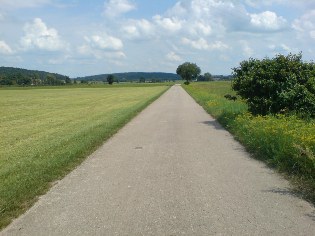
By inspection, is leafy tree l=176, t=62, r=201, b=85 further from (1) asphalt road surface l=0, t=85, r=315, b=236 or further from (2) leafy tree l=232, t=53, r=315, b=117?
(1) asphalt road surface l=0, t=85, r=315, b=236

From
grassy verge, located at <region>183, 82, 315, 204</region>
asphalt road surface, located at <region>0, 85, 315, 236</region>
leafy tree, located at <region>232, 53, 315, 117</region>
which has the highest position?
leafy tree, located at <region>232, 53, 315, 117</region>

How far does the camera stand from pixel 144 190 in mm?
6793

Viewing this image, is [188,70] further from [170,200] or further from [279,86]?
[170,200]

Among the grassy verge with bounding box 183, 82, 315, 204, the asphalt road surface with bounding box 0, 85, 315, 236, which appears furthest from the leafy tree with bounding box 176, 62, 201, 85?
the asphalt road surface with bounding box 0, 85, 315, 236

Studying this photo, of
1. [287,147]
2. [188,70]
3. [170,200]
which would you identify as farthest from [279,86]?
[188,70]

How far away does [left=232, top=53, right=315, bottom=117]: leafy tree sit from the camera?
570 inches

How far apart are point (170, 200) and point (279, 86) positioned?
1004 centimetres

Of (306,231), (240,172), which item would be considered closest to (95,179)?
(240,172)

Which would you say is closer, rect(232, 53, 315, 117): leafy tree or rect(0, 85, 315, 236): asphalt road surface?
rect(0, 85, 315, 236): asphalt road surface

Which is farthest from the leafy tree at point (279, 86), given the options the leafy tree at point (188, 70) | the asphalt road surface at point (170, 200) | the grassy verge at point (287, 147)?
the leafy tree at point (188, 70)

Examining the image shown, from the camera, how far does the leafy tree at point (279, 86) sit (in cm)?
1448

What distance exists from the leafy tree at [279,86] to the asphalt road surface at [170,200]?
17.1 ft

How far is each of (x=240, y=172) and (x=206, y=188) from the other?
151 cm

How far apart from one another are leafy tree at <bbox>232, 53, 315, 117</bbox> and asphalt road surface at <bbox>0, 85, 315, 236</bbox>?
5.20 m
